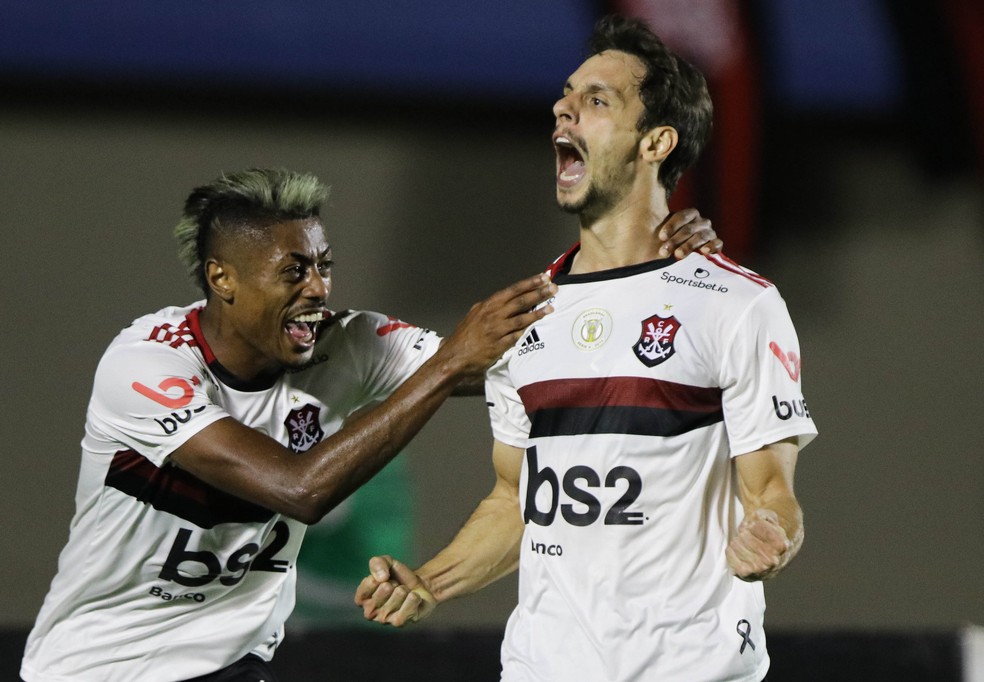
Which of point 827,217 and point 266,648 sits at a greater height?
point 827,217

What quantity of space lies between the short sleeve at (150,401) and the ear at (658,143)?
1099 millimetres

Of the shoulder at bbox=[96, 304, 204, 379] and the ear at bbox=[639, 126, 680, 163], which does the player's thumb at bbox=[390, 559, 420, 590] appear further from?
the ear at bbox=[639, 126, 680, 163]

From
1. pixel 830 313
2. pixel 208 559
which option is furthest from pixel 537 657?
pixel 830 313

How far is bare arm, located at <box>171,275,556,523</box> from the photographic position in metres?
2.57

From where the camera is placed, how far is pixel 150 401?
2855 mm

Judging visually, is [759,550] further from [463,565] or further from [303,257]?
[303,257]

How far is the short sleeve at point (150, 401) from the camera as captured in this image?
2.82 metres

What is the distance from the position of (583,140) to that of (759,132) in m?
2.56

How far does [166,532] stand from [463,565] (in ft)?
2.50

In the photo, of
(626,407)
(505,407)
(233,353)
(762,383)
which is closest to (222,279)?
(233,353)

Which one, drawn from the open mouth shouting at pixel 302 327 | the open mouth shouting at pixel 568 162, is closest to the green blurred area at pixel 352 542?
the open mouth shouting at pixel 302 327

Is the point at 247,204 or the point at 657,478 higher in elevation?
the point at 247,204

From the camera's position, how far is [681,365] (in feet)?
7.81

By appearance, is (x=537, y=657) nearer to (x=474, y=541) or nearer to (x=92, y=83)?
(x=474, y=541)
